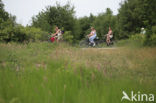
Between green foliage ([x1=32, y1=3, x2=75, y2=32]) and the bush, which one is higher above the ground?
green foliage ([x1=32, y1=3, x2=75, y2=32])

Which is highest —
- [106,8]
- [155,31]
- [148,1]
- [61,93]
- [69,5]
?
[106,8]

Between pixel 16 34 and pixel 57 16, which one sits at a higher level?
pixel 57 16

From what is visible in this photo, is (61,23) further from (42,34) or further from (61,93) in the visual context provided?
(61,93)

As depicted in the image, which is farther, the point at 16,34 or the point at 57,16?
the point at 57,16

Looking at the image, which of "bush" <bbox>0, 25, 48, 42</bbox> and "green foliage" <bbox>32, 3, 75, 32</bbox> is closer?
"bush" <bbox>0, 25, 48, 42</bbox>

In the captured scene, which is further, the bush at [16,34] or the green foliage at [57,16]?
the green foliage at [57,16]

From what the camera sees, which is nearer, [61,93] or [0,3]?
[61,93]

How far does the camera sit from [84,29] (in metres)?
62.5

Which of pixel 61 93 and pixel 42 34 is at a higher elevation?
pixel 42 34

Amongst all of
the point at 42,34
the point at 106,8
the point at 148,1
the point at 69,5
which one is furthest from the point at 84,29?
the point at 148,1

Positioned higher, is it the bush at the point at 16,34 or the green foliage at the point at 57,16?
the green foliage at the point at 57,16

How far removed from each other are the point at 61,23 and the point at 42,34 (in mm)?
9822

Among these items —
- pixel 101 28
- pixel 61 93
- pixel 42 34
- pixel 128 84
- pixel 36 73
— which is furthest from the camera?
pixel 101 28

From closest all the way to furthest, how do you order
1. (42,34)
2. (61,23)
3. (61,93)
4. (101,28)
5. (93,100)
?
(93,100)
(61,93)
(42,34)
(61,23)
(101,28)
